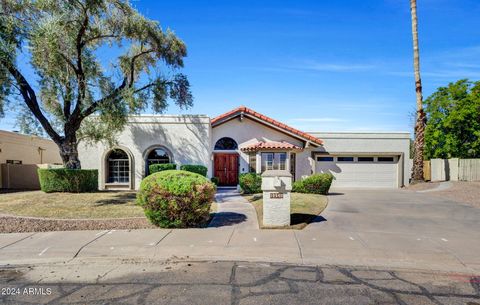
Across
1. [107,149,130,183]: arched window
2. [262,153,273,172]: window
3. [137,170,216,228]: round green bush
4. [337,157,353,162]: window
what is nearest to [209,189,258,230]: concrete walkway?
[137,170,216,228]: round green bush

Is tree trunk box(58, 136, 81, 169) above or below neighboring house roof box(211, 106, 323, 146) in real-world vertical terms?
below

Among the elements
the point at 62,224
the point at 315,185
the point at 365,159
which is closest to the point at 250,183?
the point at 315,185

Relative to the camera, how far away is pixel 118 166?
17594mm

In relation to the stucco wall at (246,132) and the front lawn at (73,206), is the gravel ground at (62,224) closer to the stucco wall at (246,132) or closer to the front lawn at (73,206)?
the front lawn at (73,206)

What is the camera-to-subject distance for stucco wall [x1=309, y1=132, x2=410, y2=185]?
782 inches

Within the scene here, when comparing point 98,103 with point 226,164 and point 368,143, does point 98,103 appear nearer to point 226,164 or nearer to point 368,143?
point 226,164

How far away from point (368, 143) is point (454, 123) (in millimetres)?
7314

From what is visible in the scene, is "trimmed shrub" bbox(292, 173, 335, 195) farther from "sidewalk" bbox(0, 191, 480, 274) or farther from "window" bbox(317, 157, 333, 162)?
"sidewalk" bbox(0, 191, 480, 274)

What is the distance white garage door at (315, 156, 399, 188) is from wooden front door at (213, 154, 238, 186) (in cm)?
555

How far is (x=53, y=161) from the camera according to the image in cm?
2548

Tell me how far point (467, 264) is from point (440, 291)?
1682mm

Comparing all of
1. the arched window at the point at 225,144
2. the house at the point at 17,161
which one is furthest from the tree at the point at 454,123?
the house at the point at 17,161

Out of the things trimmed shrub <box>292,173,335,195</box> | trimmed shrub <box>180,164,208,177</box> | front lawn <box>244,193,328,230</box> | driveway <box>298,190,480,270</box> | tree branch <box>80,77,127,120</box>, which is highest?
tree branch <box>80,77,127,120</box>

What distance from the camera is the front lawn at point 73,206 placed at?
9.74 metres
